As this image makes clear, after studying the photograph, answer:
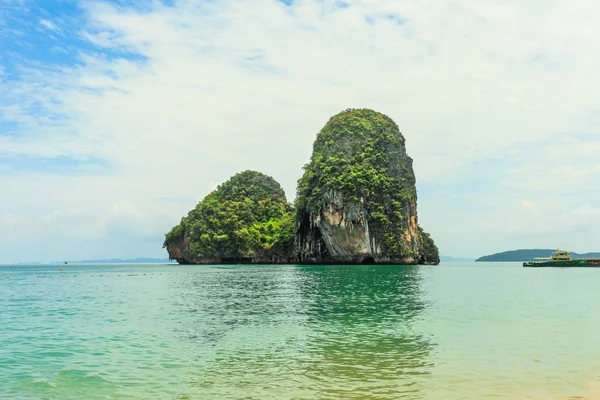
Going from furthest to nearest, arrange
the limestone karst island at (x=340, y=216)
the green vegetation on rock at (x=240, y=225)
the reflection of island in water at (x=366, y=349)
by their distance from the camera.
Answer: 1. the green vegetation on rock at (x=240, y=225)
2. the limestone karst island at (x=340, y=216)
3. the reflection of island in water at (x=366, y=349)

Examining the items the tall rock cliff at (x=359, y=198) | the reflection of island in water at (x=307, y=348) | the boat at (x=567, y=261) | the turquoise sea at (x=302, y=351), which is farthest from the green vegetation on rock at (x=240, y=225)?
the turquoise sea at (x=302, y=351)

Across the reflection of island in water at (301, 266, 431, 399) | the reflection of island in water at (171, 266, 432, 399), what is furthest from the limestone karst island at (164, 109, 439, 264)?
the reflection of island in water at (301, 266, 431, 399)

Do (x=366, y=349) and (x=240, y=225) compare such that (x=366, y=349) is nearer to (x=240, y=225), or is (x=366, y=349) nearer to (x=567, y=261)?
(x=567, y=261)

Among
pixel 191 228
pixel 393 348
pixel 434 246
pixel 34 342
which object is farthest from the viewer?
pixel 191 228

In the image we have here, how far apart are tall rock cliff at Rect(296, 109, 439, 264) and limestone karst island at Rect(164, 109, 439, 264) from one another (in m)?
0.16

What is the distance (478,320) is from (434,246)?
3030 inches

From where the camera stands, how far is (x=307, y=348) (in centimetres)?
1211

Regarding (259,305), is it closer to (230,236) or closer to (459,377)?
(459,377)

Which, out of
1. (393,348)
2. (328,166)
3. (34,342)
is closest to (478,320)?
(393,348)

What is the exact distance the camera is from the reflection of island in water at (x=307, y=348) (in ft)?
28.4

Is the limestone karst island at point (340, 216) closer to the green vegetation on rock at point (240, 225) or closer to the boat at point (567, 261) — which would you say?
the green vegetation on rock at point (240, 225)

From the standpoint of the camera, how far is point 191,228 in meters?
99.2

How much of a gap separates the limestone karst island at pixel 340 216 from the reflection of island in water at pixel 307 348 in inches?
2044

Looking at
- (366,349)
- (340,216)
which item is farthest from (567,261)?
(366,349)
